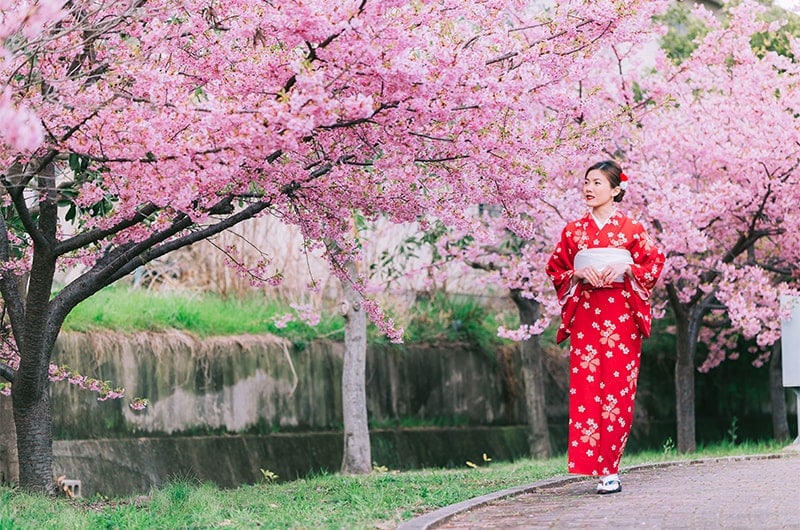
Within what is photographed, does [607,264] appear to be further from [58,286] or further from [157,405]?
[58,286]

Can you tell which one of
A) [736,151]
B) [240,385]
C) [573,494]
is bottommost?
[573,494]

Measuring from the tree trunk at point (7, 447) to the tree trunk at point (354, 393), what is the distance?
3.44m

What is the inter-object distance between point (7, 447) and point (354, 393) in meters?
3.65

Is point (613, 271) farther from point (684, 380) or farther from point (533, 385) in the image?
point (533, 385)

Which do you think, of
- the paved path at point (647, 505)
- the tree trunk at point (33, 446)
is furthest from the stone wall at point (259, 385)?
the paved path at point (647, 505)

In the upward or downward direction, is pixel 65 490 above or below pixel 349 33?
below

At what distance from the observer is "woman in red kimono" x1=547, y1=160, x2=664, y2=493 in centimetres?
800

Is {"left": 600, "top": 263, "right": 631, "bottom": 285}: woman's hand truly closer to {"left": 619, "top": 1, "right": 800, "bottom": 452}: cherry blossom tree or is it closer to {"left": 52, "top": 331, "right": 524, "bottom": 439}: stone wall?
{"left": 619, "top": 1, "right": 800, "bottom": 452}: cherry blossom tree

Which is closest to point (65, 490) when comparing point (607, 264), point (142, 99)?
point (142, 99)

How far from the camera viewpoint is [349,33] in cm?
627

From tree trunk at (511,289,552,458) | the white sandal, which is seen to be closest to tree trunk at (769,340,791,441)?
tree trunk at (511,289,552,458)

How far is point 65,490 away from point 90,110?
3.87 meters

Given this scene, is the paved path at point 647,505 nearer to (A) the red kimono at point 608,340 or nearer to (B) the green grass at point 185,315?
(A) the red kimono at point 608,340

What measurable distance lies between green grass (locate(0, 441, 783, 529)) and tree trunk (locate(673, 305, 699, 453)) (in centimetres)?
473
